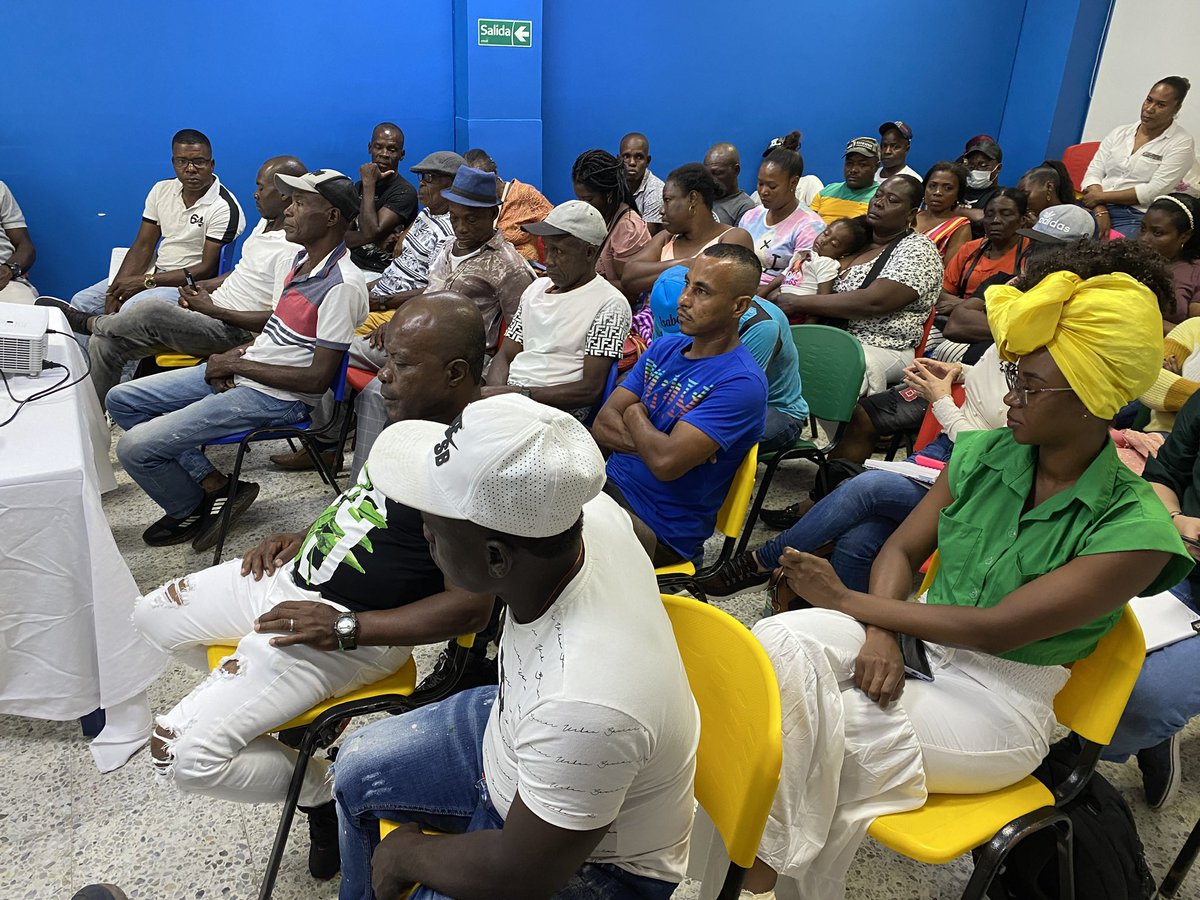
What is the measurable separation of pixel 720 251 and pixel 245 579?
4.97ft

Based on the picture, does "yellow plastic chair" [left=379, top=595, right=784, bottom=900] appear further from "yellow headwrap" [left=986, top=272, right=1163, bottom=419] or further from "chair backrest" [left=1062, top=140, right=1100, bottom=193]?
"chair backrest" [left=1062, top=140, right=1100, bottom=193]

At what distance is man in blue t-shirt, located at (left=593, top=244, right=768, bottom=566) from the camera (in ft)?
7.20

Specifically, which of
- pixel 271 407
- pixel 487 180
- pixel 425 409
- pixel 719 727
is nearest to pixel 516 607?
pixel 719 727

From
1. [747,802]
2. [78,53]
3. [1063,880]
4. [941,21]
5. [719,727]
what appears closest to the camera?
[747,802]

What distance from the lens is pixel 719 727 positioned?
133 centimetres

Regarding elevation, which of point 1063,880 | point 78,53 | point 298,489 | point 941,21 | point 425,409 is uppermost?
point 941,21

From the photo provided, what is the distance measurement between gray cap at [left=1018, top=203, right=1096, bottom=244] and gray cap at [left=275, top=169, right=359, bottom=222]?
8.82 feet

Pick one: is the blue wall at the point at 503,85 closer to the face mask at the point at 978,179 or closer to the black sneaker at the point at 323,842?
the face mask at the point at 978,179

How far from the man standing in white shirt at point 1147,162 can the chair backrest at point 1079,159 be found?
40.7 inches

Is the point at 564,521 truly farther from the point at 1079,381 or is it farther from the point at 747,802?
the point at 1079,381

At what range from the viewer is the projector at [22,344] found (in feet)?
7.91

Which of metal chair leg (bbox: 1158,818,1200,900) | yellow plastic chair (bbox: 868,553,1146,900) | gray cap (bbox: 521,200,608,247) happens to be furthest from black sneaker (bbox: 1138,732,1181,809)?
gray cap (bbox: 521,200,608,247)

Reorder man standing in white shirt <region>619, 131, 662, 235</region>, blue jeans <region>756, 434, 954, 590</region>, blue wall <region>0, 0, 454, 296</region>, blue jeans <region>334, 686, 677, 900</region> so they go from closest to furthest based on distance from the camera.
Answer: blue jeans <region>334, 686, 677, 900</region>, blue jeans <region>756, 434, 954, 590</region>, blue wall <region>0, 0, 454, 296</region>, man standing in white shirt <region>619, 131, 662, 235</region>

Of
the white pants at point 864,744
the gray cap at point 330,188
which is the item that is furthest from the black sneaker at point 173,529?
the white pants at point 864,744
